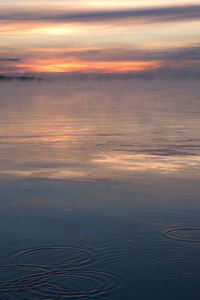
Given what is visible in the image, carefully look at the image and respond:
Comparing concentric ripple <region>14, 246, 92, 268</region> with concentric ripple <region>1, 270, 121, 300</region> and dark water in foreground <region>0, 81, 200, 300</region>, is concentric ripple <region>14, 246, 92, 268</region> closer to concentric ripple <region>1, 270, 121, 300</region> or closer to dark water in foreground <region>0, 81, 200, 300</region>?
dark water in foreground <region>0, 81, 200, 300</region>

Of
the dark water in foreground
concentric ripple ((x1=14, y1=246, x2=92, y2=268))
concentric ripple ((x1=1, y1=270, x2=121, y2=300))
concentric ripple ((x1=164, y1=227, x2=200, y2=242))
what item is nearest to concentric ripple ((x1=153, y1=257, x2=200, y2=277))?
the dark water in foreground

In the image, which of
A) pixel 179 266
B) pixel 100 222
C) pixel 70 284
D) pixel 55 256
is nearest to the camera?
pixel 70 284

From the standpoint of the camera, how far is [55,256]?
7.00 m

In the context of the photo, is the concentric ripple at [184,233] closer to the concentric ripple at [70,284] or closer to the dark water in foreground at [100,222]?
the dark water in foreground at [100,222]

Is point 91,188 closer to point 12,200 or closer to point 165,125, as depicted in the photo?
point 12,200

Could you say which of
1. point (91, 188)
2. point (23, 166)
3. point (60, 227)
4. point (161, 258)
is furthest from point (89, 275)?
point (23, 166)

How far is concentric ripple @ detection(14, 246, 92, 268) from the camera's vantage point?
6.77 meters

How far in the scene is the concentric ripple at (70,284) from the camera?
5.77 meters

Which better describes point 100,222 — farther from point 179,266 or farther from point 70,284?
point 70,284

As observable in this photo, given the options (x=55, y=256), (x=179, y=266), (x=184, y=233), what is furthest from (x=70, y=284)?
(x=184, y=233)

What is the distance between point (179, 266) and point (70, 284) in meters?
1.50

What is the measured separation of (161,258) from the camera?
6957 mm

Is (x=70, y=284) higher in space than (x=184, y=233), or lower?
lower

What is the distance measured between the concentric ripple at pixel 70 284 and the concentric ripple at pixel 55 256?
345 mm
